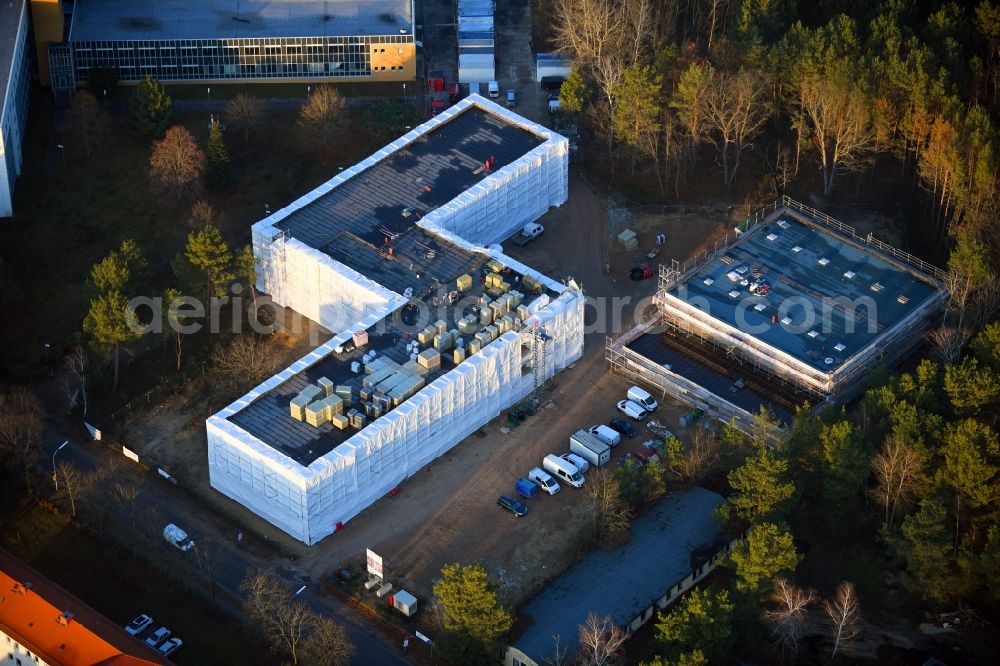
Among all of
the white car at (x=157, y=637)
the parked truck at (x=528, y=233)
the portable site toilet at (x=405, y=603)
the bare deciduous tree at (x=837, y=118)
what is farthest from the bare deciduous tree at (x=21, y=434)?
the bare deciduous tree at (x=837, y=118)

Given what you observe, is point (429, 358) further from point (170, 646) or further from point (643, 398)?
point (170, 646)

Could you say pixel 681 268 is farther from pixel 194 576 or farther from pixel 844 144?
pixel 194 576

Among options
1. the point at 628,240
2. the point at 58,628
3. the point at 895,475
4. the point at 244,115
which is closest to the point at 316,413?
the point at 58,628

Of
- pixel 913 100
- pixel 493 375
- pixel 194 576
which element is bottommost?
pixel 194 576

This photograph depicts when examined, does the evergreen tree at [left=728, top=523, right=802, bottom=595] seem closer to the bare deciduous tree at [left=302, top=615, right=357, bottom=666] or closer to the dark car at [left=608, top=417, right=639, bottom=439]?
the dark car at [left=608, top=417, right=639, bottom=439]

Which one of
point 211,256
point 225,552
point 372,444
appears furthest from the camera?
point 211,256

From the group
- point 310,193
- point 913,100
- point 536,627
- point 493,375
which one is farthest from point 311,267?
point 913,100

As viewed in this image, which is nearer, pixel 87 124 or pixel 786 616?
pixel 786 616
